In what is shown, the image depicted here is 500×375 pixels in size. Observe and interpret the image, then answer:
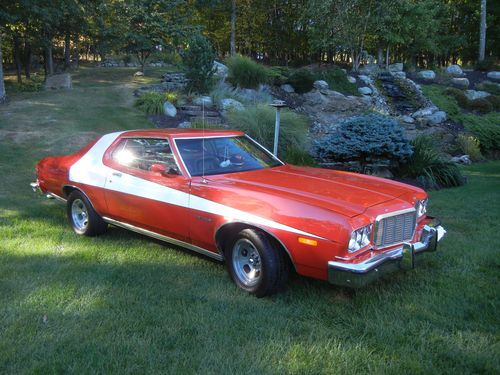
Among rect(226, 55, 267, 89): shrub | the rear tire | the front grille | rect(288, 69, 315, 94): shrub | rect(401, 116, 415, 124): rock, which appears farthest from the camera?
rect(288, 69, 315, 94): shrub

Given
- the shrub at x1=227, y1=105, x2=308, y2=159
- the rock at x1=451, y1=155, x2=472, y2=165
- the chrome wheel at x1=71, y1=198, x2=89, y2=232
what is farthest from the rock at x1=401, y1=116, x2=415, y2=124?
the chrome wheel at x1=71, y1=198, x2=89, y2=232

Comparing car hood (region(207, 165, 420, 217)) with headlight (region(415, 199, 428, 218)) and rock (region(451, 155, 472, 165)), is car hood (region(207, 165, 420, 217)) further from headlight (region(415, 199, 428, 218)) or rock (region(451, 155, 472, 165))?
rock (region(451, 155, 472, 165))

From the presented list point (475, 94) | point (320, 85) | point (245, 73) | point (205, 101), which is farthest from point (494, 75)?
point (205, 101)

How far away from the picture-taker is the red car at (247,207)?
3.69 m

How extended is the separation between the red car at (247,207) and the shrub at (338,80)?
15.9m

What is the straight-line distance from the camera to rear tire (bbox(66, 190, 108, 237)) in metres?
5.61

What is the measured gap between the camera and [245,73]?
18203mm

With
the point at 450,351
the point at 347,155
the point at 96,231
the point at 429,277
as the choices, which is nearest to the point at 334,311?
the point at 450,351

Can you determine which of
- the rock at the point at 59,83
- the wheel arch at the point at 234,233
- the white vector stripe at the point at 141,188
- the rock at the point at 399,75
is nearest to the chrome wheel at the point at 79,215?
the white vector stripe at the point at 141,188

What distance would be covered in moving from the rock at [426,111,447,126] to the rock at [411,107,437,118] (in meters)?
0.26

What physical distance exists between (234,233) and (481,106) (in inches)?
710

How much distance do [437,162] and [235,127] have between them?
14.7 feet

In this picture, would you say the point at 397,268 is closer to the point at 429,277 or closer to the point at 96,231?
the point at 429,277

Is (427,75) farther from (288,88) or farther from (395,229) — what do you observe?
(395,229)
